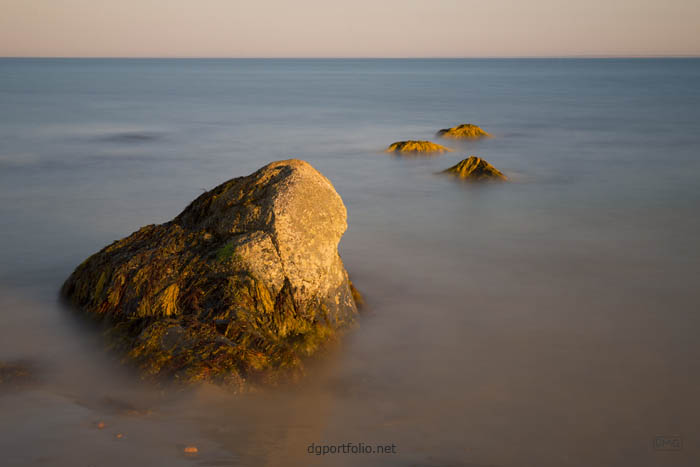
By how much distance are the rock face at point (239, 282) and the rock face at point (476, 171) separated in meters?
8.45

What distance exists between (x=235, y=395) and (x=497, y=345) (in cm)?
258

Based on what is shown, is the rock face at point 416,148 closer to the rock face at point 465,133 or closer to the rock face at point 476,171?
the rock face at point 465,133

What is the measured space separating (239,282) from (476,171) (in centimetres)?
962

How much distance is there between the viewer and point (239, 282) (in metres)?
5.76

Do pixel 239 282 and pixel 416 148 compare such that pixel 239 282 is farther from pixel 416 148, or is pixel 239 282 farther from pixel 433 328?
pixel 416 148

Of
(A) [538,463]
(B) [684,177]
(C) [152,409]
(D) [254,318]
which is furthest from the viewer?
(B) [684,177]

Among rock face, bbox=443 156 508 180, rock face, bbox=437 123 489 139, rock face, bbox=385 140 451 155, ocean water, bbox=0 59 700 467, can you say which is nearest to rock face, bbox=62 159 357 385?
ocean water, bbox=0 59 700 467

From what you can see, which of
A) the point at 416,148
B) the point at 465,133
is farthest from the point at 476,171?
the point at 465,133

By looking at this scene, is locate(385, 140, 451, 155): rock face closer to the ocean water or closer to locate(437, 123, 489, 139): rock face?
the ocean water

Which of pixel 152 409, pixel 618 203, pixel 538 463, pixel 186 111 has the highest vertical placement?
pixel 186 111

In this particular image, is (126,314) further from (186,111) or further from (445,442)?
(186,111)

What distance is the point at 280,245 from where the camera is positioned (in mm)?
5922

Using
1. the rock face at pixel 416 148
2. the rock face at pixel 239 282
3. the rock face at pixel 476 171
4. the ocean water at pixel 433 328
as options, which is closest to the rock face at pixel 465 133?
the rock face at pixel 416 148

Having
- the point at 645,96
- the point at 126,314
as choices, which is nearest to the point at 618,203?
the point at 126,314
